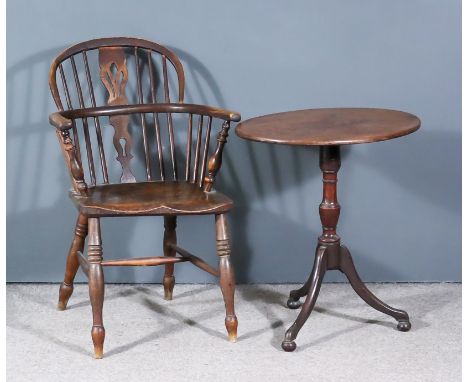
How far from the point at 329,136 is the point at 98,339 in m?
1.07

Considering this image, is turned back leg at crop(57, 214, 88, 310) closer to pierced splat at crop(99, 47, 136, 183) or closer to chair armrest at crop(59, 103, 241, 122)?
pierced splat at crop(99, 47, 136, 183)

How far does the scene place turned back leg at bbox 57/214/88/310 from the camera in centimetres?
344

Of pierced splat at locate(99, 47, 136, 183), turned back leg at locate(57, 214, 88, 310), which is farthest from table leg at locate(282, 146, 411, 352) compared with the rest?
turned back leg at locate(57, 214, 88, 310)

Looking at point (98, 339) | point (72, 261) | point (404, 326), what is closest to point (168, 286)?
point (72, 261)

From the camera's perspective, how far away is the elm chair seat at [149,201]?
304 centimetres

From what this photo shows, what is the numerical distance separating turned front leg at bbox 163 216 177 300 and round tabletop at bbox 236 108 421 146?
0.61 meters

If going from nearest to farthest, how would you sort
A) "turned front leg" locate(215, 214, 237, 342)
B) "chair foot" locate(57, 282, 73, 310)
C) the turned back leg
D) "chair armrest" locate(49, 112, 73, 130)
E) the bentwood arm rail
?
"chair armrest" locate(49, 112, 73, 130), "turned front leg" locate(215, 214, 237, 342), the bentwood arm rail, the turned back leg, "chair foot" locate(57, 282, 73, 310)

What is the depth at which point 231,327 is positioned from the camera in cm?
A: 317

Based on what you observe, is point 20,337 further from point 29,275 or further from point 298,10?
point 298,10

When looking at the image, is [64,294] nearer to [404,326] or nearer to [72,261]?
[72,261]

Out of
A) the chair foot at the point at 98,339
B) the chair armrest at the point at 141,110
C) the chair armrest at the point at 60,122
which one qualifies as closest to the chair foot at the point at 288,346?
the chair foot at the point at 98,339

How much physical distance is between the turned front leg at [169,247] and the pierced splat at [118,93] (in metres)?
0.23

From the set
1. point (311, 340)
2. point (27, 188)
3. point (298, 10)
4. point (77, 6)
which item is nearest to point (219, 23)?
point (298, 10)

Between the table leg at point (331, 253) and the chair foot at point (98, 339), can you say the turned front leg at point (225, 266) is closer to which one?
the table leg at point (331, 253)
